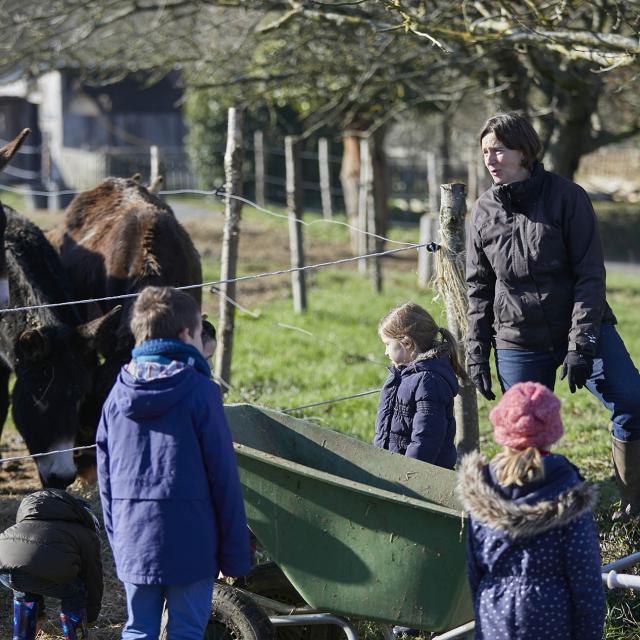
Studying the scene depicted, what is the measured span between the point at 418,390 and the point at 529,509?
1.33 m

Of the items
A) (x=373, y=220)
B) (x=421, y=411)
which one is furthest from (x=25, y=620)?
(x=373, y=220)

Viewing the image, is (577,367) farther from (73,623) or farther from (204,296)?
(204,296)

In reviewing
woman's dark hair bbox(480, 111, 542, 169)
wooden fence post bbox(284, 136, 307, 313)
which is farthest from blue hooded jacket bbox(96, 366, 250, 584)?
wooden fence post bbox(284, 136, 307, 313)

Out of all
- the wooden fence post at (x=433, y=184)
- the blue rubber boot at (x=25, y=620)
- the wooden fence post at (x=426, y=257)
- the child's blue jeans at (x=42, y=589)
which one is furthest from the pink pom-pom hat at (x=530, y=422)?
the wooden fence post at (x=433, y=184)

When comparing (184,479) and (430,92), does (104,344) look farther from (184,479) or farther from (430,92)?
(430,92)

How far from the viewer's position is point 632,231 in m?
20.8

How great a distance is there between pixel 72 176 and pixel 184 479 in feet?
85.7

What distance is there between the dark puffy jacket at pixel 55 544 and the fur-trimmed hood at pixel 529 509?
1511 millimetres

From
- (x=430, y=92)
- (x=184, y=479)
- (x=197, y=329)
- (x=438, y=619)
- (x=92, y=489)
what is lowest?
(x=92, y=489)

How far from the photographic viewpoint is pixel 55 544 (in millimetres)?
3455

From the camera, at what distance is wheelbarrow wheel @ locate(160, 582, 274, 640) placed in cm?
333

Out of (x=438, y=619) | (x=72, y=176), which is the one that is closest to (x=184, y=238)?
(x=438, y=619)

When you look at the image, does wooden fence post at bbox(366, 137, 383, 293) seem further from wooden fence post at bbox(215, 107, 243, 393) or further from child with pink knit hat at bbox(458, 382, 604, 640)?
child with pink knit hat at bbox(458, 382, 604, 640)

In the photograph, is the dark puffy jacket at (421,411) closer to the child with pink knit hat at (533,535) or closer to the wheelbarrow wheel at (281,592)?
the wheelbarrow wheel at (281,592)
